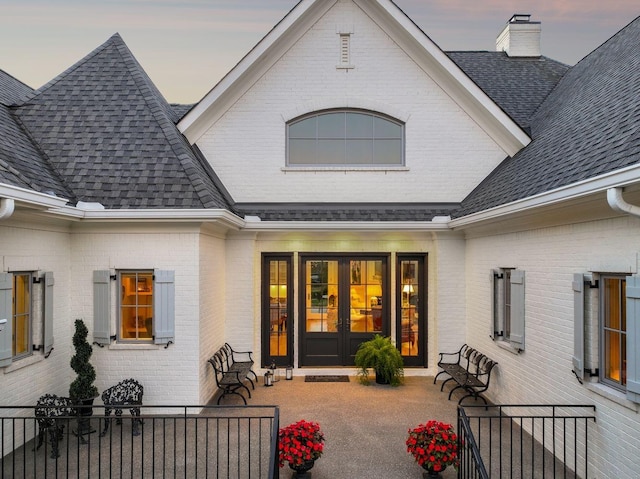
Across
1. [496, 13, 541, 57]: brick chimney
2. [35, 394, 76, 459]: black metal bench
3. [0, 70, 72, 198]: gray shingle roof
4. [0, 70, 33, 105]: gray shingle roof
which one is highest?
[496, 13, 541, 57]: brick chimney

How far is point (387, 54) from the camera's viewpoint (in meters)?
10.2

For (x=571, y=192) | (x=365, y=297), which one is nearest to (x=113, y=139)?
(x=365, y=297)

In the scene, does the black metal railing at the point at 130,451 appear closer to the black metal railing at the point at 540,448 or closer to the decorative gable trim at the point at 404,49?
the black metal railing at the point at 540,448

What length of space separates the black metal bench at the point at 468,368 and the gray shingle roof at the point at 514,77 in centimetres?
576

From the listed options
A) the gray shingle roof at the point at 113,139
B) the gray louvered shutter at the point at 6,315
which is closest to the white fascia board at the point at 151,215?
the gray shingle roof at the point at 113,139

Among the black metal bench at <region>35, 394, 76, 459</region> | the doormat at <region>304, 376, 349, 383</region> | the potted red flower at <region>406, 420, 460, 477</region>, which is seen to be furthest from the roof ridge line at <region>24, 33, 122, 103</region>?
the potted red flower at <region>406, 420, 460, 477</region>

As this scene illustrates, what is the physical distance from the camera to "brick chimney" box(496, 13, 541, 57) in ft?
44.3

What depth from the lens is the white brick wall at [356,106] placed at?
33.1 ft

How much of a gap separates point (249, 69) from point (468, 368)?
828cm

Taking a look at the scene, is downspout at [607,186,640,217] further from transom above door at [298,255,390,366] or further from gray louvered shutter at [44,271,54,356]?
gray louvered shutter at [44,271,54,356]

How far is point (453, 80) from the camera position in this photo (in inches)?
392

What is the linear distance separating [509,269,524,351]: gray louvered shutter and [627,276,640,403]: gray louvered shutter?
250 cm

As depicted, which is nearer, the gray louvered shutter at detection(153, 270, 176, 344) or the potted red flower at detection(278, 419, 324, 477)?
the potted red flower at detection(278, 419, 324, 477)

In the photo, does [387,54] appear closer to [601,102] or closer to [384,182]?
[384,182]
